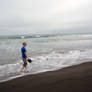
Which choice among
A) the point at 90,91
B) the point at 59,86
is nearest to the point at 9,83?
the point at 59,86

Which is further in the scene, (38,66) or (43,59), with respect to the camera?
(43,59)

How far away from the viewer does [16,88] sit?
3.86 metres

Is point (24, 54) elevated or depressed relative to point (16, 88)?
elevated

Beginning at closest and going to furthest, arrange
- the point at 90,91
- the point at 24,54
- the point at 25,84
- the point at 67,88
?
the point at 90,91, the point at 67,88, the point at 25,84, the point at 24,54

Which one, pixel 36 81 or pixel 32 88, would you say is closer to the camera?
pixel 32 88

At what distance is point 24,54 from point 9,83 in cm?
194

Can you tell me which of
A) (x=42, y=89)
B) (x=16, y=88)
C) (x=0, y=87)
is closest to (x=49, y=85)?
(x=42, y=89)

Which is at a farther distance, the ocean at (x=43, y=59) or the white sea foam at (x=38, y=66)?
the ocean at (x=43, y=59)

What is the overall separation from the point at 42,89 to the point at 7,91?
1346 mm

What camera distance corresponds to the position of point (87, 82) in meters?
3.90

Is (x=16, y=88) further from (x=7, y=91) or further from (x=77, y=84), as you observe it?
(x=77, y=84)

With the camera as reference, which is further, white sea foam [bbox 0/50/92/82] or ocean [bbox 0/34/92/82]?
ocean [bbox 0/34/92/82]

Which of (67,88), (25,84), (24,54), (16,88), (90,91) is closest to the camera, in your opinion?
(90,91)

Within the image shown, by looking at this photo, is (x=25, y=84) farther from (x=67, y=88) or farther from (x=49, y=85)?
(x=67, y=88)
